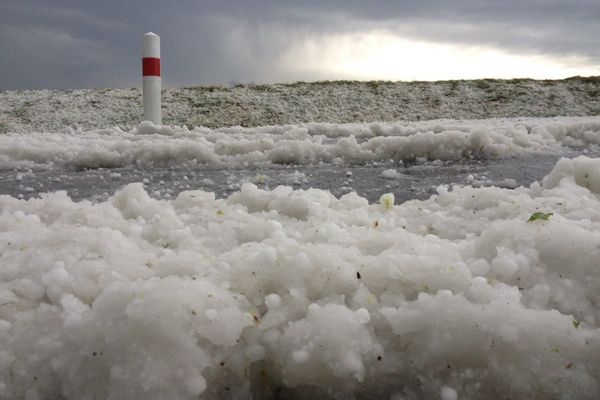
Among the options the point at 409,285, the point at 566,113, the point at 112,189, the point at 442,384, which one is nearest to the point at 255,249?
the point at 409,285

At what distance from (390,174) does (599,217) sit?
1586 millimetres

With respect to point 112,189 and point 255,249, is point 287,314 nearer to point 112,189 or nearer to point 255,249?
point 255,249

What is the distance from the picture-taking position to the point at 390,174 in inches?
136

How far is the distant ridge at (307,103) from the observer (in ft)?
36.8

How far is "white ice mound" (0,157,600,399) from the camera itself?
4.15 ft

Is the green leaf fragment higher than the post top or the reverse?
the reverse

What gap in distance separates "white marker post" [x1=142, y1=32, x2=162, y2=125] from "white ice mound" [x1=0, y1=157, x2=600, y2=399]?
7.05m

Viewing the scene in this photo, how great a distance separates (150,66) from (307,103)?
14.5 feet

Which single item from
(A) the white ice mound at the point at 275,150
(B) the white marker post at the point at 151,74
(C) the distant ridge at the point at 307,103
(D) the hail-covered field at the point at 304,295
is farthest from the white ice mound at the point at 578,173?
(C) the distant ridge at the point at 307,103

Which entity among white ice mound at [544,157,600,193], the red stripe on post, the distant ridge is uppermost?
the red stripe on post

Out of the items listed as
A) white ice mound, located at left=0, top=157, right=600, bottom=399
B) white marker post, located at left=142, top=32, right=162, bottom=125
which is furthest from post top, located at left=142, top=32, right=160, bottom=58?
white ice mound, located at left=0, top=157, right=600, bottom=399

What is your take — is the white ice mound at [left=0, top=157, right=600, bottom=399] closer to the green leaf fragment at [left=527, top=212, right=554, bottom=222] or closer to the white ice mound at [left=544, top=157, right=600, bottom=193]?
the green leaf fragment at [left=527, top=212, right=554, bottom=222]

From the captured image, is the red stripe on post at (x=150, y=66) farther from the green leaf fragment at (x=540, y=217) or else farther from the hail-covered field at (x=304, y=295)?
the green leaf fragment at (x=540, y=217)

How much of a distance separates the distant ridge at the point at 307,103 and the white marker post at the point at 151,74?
6.98 feet
